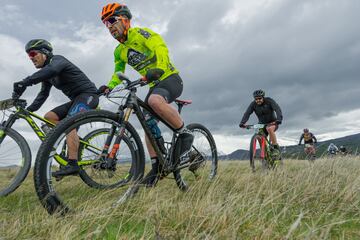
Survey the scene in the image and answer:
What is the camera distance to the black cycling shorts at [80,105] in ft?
18.4

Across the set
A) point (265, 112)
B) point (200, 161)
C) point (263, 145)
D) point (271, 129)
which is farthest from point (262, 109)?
point (200, 161)

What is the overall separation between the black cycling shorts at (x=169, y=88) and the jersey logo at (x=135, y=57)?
1.86 feet

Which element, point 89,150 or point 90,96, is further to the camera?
point 90,96

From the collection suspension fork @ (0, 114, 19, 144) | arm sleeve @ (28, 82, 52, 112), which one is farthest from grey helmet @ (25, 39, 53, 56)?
suspension fork @ (0, 114, 19, 144)

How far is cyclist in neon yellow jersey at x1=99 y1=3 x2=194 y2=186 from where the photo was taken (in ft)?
14.5

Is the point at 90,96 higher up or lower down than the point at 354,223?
higher up

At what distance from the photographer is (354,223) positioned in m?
2.75

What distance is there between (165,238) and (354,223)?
1.69m

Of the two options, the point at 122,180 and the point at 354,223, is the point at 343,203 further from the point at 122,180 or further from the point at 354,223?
the point at 122,180

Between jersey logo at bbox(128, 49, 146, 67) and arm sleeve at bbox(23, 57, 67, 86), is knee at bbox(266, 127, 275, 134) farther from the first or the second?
arm sleeve at bbox(23, 57, 67, 86)

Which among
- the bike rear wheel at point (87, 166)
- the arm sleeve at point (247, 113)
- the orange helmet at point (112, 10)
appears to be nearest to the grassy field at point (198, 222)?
the bike rear wheel at point (87, 166)

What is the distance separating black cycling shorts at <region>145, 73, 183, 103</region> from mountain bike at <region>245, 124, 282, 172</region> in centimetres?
512

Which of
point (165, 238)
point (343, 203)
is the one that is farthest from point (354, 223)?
point (165, 238)

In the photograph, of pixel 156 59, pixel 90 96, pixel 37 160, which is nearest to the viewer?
pixel 37 160
